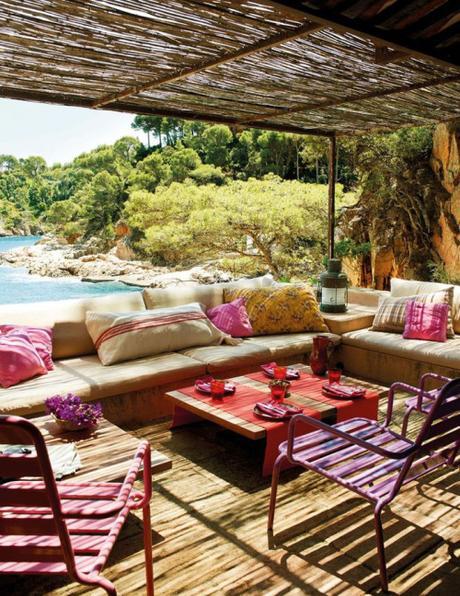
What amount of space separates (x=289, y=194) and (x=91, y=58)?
704 cm

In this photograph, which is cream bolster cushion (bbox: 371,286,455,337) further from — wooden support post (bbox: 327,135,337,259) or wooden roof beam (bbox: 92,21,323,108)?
wooden roof beam (bbox: 92,21,323,108)

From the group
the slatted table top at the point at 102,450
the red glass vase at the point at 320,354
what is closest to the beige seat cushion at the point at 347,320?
the red glass vase at the point at 320,354

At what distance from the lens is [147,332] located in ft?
13.3

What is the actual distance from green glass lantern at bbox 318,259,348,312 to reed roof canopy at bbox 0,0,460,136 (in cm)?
141

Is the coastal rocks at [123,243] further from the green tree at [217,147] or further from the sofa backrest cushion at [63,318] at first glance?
the sofa backrest cushion at [63,318]

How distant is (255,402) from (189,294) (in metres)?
1.76

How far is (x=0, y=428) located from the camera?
1.39 meters

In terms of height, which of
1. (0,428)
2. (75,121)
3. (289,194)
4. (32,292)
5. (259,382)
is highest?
(75,121)

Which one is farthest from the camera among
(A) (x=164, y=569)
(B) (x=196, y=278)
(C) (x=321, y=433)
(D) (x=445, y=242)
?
(B) (x=196, y=278)

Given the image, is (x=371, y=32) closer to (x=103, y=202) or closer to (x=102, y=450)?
(x=102, y=450)

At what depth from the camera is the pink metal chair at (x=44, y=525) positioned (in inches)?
54.8

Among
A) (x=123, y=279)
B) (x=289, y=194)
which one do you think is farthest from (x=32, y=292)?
(x=289, y=194)

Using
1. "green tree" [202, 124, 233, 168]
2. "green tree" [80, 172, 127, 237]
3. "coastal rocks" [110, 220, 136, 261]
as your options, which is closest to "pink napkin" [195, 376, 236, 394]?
"green tree" [202, 124, 233, 168]

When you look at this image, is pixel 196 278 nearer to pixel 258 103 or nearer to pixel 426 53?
pixel 258 103
